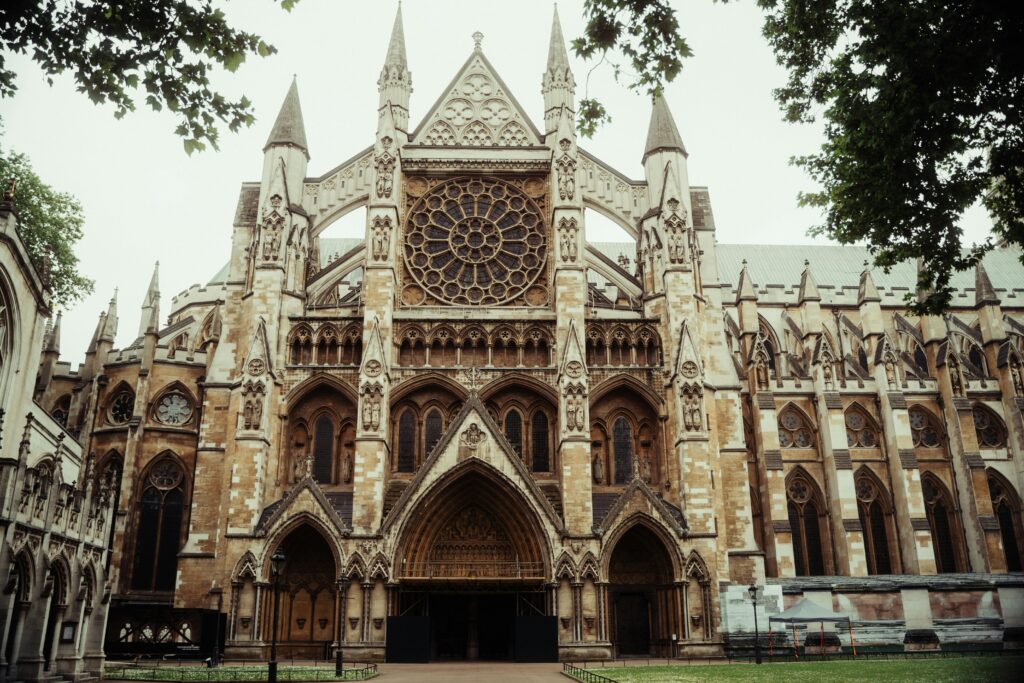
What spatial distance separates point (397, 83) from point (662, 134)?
12001mm

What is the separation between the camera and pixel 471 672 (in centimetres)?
2242

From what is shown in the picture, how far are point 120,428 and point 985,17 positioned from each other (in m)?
35.3

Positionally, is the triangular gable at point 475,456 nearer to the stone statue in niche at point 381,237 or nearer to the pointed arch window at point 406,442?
the pointed arch window at point 406,442

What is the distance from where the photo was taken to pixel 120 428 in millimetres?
35875

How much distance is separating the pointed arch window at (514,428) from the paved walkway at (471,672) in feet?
26.8

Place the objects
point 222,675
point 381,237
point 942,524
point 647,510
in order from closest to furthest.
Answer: point 222,675 → point 647,510 → point 381,237 → point 942,524

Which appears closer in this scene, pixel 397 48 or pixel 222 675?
pixel 222 675

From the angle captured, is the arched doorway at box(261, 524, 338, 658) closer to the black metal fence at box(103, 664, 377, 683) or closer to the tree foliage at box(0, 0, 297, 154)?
the black metal fence at box(103, 664, 377, 683)

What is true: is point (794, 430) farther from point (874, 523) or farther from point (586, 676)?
point (586, 676)

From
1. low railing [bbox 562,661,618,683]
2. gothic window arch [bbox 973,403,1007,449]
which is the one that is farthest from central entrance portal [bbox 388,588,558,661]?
gothic window arch [bbox 973,403,1007,449]

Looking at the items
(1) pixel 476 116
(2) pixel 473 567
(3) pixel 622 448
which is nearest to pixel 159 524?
(2) pixel 473 567

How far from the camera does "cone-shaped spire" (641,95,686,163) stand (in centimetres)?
3553

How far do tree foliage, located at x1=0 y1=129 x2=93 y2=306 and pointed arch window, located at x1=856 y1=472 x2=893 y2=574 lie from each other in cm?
3937

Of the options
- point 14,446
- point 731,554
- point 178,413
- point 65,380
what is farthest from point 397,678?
point 65,380
